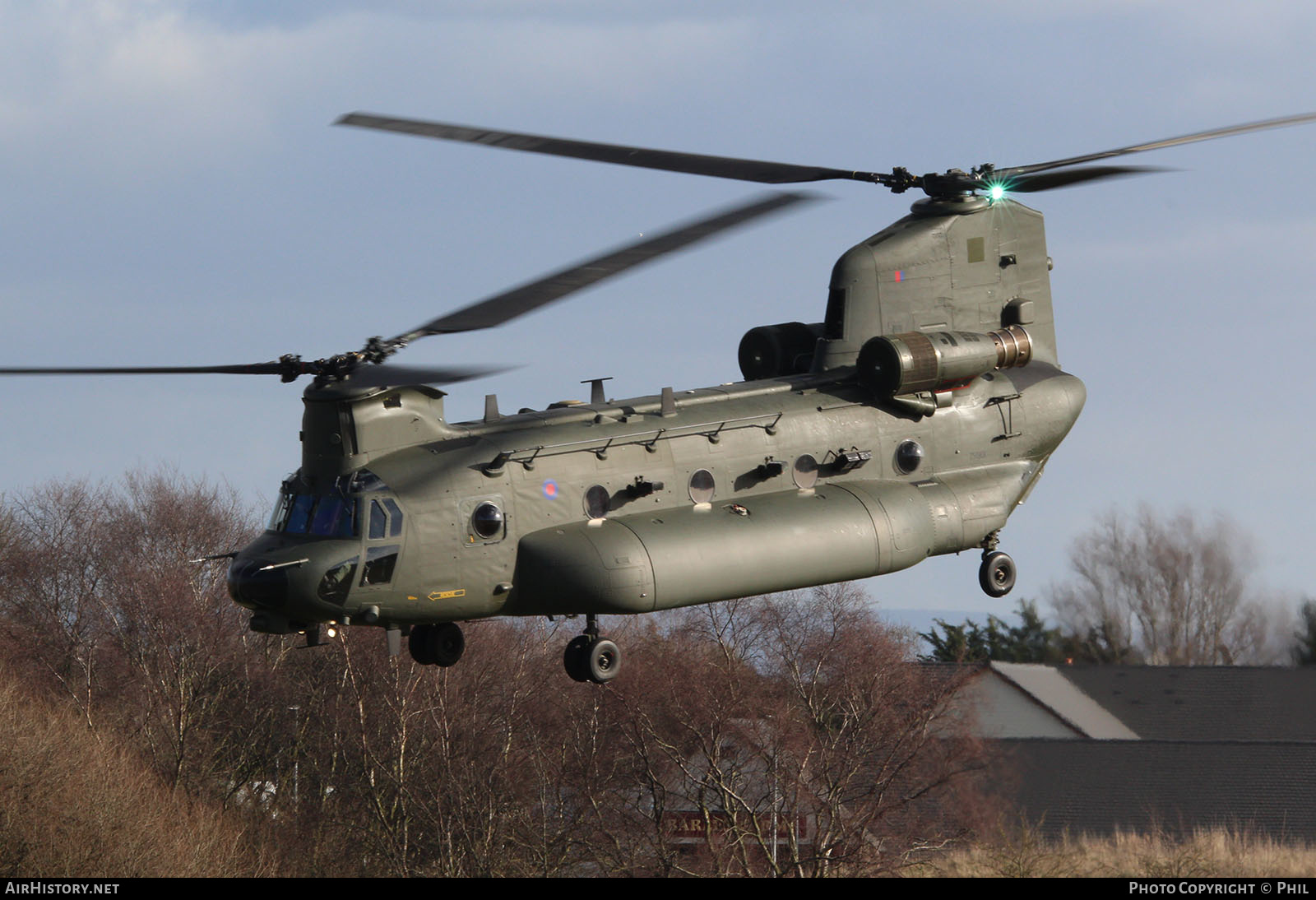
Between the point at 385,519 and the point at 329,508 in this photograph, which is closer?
the point at 385,519

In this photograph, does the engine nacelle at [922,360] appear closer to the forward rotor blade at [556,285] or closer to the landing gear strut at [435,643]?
the forward rotor blade at [556,285]

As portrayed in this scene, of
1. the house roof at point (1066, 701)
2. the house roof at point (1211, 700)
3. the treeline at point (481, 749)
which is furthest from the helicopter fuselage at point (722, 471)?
the house roof at point (1211, 700)

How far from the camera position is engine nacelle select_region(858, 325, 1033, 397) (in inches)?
1001

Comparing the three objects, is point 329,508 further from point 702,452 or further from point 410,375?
point 702,452

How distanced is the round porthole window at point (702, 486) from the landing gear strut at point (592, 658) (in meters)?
2.27

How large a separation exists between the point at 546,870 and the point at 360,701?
439 inches

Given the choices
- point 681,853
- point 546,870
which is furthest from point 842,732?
point 546,870

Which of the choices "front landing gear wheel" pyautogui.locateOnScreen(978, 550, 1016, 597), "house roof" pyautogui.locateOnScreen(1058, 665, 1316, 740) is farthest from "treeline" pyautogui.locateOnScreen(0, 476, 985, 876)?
"front landing gear wheel" pyautogui.locateOnScreen(978, 550, 1016, 597)

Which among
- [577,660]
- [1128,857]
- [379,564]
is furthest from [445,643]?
[1128,857]

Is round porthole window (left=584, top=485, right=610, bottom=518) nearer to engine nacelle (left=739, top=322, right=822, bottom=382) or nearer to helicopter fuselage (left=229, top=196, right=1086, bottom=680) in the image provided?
helicopter fuselage (left=229, top=196, right=1086, bottom=680)

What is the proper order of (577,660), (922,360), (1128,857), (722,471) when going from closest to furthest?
1. (577,660)
2. (722,471)
3. (922,360)
4. (1128,857)

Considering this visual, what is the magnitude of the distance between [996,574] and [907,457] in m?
2.56

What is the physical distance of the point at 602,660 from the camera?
902 inches
